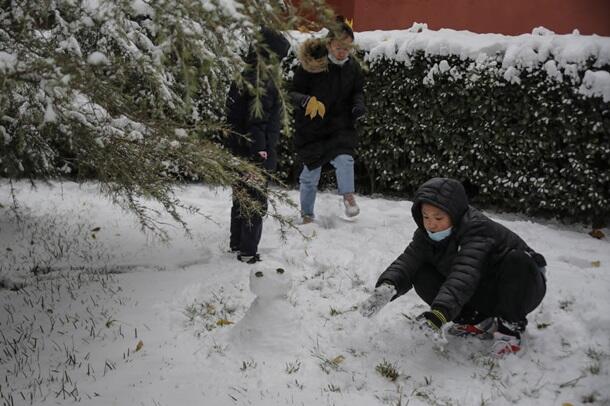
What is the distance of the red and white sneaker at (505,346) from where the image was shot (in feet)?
9.51

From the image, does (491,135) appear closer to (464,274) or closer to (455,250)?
(455,250)

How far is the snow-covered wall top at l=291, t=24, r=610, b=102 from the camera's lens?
4875mm

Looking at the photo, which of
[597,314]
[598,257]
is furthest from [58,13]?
[598,257]

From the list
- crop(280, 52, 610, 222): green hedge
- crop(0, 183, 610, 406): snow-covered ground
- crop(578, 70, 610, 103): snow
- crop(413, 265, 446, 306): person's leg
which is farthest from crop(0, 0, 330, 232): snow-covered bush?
crop(578, 70, 610, 103): snow

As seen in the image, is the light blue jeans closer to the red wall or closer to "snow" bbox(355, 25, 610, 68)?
"snow" bbox(355, 25, 610, 68)

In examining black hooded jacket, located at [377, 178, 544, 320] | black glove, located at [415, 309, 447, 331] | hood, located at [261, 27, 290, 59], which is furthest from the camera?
hood, located at [261, 27, 290, 59]

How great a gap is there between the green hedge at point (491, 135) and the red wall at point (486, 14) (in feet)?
12.5

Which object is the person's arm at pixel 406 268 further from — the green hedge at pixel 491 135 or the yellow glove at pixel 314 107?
the green hedge at pixel 491 135

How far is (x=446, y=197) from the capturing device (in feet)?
9.46

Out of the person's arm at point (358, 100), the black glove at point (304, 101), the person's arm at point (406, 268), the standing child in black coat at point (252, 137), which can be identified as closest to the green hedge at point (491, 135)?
the person's arm at point (358, 100)

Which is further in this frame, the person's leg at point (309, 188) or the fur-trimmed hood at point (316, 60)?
the person's leg at point (309, 188)

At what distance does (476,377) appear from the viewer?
2.75 metres

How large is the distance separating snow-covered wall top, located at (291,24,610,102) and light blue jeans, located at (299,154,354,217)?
4.22ft

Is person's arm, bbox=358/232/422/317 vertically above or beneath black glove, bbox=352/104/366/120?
beneath
